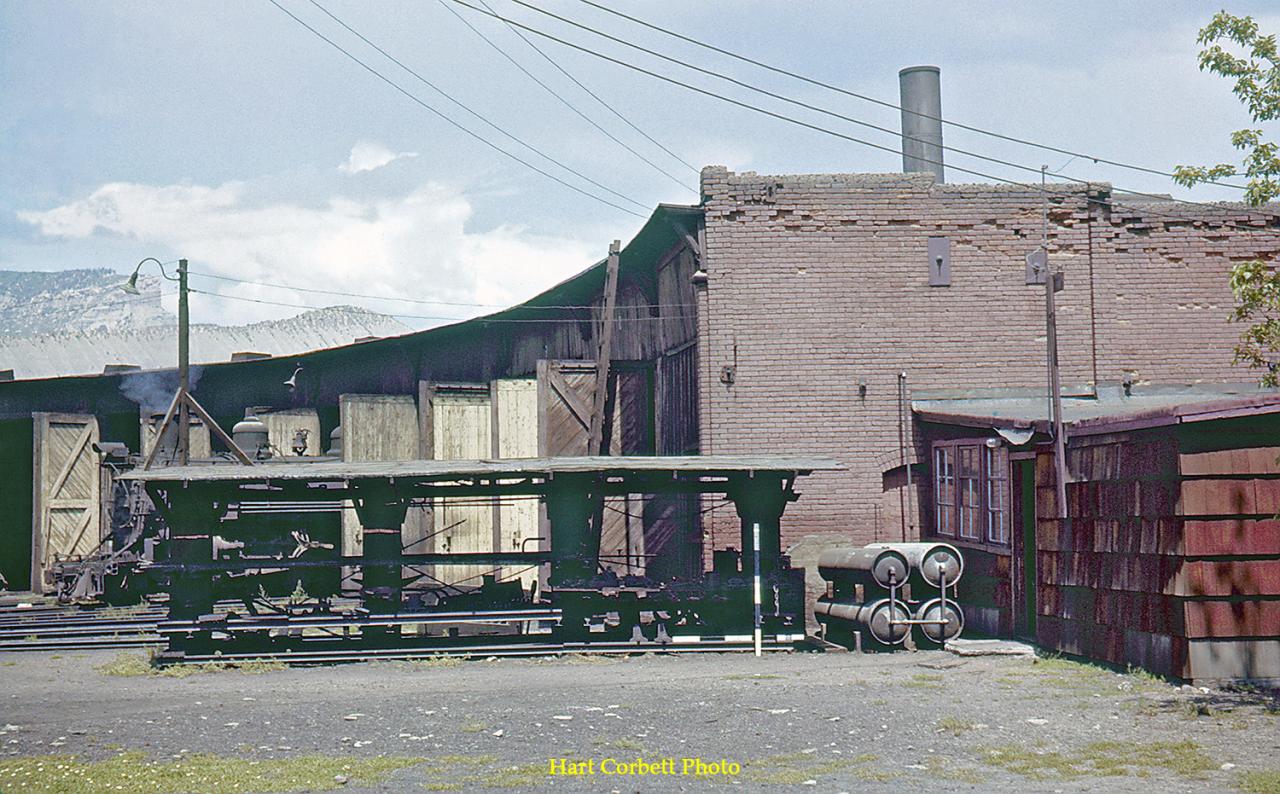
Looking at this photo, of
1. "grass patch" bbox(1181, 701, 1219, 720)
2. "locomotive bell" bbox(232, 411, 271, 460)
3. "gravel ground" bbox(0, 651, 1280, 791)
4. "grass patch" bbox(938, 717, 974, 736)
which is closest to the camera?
"gravel ground" bbox(0, 651, 1280, 791)

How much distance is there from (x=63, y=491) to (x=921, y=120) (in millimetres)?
18789

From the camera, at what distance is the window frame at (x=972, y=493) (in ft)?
59.6

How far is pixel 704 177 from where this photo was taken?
20.8 m

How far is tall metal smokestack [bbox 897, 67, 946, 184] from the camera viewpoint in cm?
2562

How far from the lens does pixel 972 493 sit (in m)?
19.3

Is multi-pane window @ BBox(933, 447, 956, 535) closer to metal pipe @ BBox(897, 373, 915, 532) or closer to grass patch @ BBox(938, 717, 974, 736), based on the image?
metal pipe @ BBox(897, 373, 915, 532)

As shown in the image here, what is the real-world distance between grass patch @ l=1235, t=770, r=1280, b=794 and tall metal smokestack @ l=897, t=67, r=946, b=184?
1736 cm

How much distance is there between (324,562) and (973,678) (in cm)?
832

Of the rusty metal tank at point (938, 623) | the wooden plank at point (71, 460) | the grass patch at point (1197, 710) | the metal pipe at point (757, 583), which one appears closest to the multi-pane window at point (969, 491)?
the rusty metal tank at point (938, 623)

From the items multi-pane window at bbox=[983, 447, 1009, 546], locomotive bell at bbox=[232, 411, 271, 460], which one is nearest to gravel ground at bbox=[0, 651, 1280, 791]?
multi-pane window at bbox=[983, 447, 1009, 546]

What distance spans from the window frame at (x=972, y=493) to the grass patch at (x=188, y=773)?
1038 centimetres

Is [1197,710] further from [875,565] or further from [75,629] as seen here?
[75,629]

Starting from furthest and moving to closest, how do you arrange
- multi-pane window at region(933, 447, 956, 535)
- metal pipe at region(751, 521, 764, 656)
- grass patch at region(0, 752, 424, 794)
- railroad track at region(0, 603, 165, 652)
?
1. multi-pane window at region(933, 447, 956, 535)
2. railroad track at region(0, 603, 165, 652)
3. metal pipe at region(751, 521, 764, 656)
4. grass patch at region(0, 752, 424, 794)

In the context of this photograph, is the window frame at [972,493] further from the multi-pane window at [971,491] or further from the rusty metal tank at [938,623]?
the rusty metal tank at [938,623]
